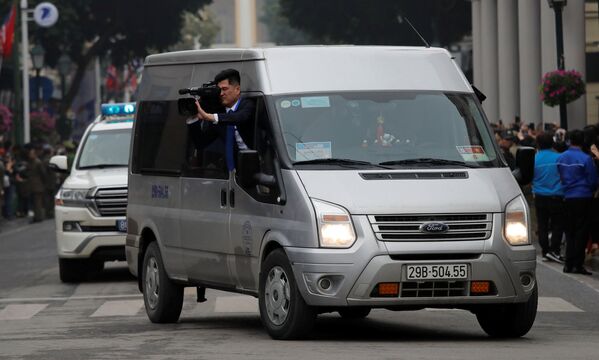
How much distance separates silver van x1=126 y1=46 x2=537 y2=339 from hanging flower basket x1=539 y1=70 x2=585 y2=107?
22180 millimetres

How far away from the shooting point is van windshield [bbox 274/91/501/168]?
498 inches

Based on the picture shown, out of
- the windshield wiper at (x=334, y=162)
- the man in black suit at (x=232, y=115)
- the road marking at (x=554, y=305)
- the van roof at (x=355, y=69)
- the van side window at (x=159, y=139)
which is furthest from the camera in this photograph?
the road marking at (x=554, y=305)

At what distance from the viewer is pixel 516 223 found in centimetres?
1243

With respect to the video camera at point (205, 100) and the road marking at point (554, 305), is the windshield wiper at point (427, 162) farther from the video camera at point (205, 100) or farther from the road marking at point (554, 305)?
the road marking at point (554, 305)

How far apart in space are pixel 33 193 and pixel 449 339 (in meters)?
30.2

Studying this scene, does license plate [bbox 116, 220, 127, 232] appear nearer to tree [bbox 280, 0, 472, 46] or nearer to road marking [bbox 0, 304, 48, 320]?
road marking [bbox 0, 304, 48, 320]

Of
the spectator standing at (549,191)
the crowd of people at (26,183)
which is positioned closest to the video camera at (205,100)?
the spectator standing at (549,191)

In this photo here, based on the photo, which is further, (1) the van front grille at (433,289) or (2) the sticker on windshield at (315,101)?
(2) the sticker on windshield at (315,101)

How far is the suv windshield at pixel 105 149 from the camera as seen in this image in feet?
72.5

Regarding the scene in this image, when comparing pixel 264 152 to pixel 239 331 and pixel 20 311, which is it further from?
pixel 20 311

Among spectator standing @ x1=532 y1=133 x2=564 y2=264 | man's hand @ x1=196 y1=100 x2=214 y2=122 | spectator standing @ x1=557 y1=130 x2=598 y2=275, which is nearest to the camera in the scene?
man's hand @ x1=196 y1=100 x2=214 y2=122

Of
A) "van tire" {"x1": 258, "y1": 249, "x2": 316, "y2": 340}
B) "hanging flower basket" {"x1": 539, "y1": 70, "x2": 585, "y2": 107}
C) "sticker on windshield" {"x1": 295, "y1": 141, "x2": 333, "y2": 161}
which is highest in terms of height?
"hanging flower basket" {"x1": 539, "y1": 70, "x2": 585, "y2": 107}

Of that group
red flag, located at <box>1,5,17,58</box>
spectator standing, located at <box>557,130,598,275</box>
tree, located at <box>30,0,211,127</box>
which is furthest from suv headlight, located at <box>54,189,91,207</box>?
tree, located at <box>30,0,211,127</box>

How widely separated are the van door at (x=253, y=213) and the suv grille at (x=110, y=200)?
7.96 meters
